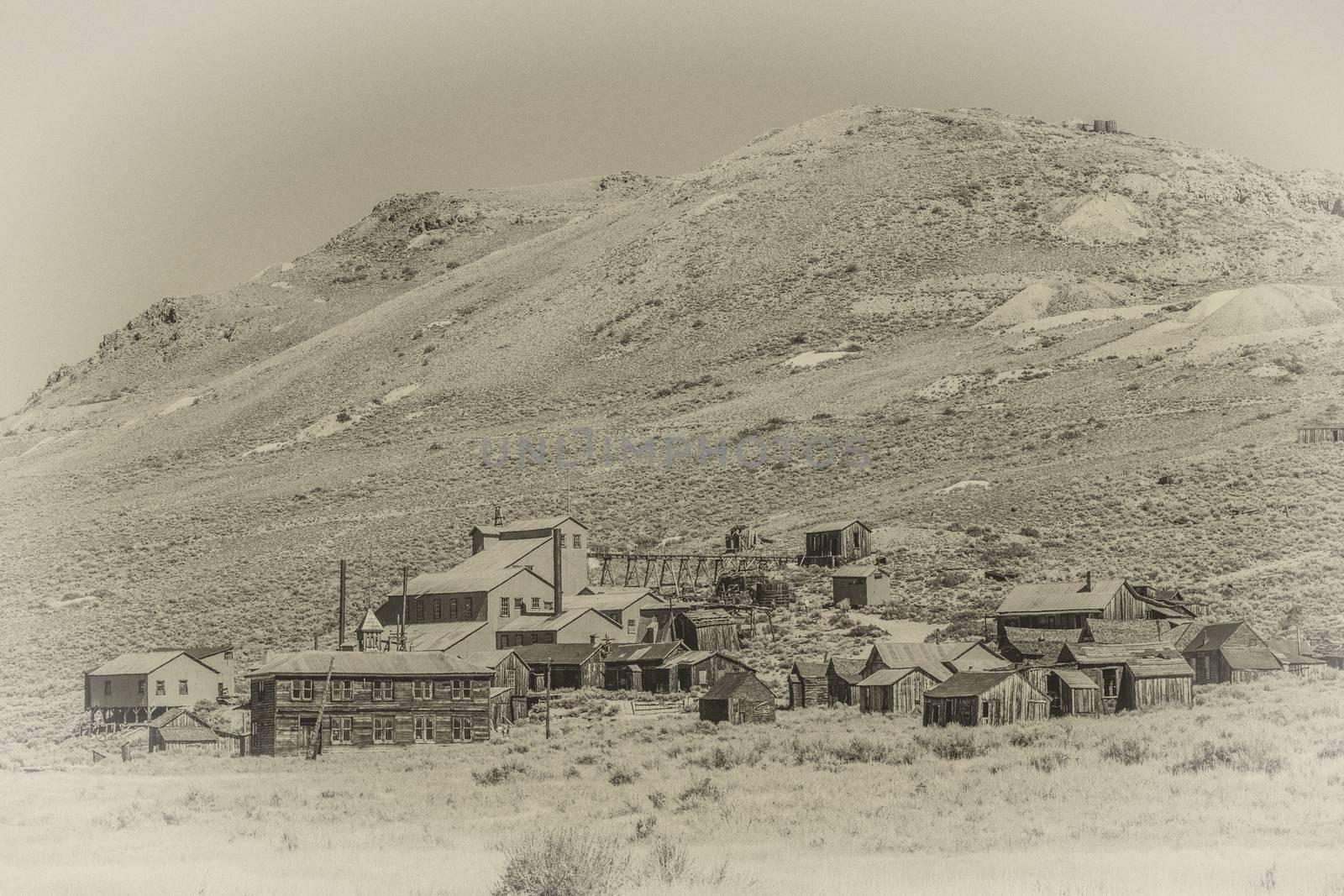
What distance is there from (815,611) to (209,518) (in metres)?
42.9

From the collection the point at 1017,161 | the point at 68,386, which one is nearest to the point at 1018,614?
the point at 1017,161

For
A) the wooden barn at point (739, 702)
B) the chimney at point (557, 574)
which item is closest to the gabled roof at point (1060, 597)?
the wooden barn at point (739, 702)

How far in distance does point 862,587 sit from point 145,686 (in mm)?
25385

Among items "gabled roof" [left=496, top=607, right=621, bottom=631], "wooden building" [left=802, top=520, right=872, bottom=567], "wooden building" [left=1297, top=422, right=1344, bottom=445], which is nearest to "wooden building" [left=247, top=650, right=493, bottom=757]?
"gabled roof" [left=496, top=607, right=621, bottom=631]

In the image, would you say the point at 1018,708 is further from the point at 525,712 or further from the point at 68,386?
the point at 68,386

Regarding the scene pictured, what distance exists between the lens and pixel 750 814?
27.8 meters

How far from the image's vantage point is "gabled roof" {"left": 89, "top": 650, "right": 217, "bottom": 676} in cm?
5091

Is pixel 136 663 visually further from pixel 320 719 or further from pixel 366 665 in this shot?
pixel 320 719

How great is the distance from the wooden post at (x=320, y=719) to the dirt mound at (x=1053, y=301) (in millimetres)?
78739

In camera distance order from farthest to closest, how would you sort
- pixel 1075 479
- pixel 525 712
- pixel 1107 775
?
pixel 1075 479 → pixel 525 712 → pixel 1107 775

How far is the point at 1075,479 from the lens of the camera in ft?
242

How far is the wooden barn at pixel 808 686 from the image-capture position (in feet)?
152

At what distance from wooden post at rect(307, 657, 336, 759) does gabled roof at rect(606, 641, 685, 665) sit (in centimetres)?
1193

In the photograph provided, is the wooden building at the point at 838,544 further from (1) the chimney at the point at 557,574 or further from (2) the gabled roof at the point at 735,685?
(2) the gabled roof at the point at 735,685
